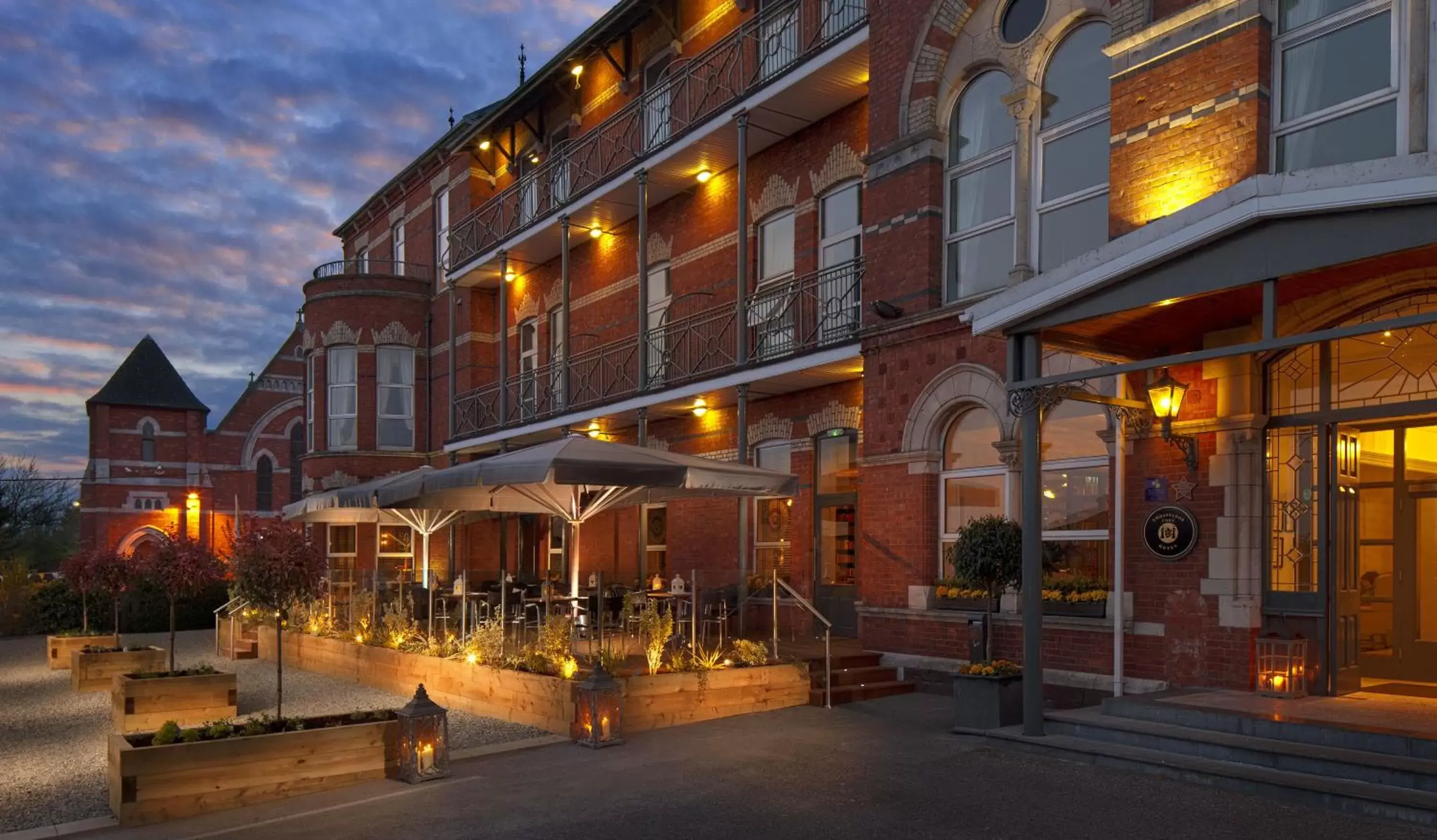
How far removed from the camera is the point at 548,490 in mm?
11648

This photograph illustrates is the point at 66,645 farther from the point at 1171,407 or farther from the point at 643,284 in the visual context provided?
the point at 1171,407

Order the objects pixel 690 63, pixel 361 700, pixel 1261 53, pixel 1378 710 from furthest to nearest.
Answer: pixel 690 63 < pixel 361 700 < pixel 1261 53 < pixel 1378 710

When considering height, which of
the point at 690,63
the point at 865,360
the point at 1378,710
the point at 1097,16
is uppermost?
the point at 690,63

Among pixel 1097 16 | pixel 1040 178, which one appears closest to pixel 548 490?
pixel 1040 178

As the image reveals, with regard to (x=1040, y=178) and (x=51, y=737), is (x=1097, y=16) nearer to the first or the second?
(x=1040, y=178)

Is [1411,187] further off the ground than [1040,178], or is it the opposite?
[1040,178]

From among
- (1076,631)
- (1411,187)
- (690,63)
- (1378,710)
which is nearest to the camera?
(1411,187)

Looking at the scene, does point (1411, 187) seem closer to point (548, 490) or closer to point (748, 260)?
point (548, 490)

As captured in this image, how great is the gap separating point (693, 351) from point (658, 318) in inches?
64.5

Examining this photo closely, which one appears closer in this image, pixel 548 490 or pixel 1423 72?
pixel 1423 72

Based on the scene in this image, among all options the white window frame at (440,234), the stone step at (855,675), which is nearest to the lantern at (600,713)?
the stone step at (855,675)

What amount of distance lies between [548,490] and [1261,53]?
25.2 ft

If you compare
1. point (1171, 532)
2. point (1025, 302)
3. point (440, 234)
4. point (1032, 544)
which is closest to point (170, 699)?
point (1032, 544)

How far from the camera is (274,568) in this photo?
9594mm
